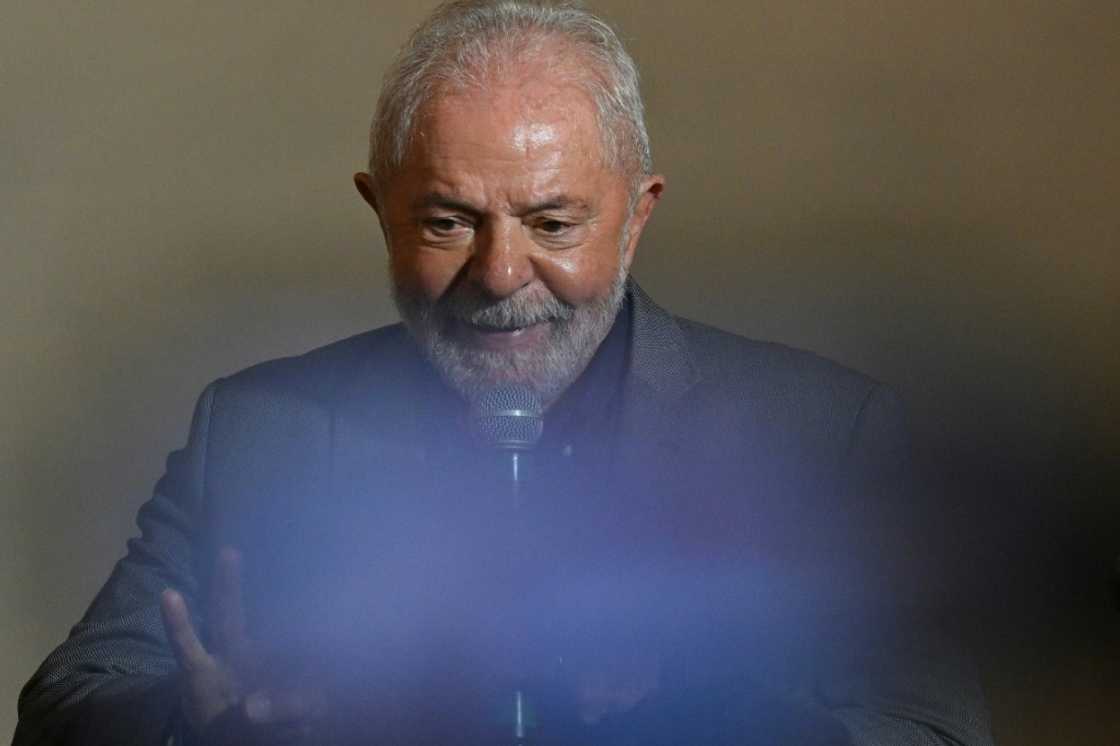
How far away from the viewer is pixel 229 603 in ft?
4.89

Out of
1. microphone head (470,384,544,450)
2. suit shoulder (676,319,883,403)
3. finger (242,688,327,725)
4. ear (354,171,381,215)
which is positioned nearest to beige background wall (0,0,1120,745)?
suit shoulder (676,319,883,403)

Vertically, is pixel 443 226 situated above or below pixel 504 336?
above

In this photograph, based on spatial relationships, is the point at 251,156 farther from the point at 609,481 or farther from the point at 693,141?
the point at 609,481

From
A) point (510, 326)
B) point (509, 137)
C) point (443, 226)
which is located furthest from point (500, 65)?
point (510, 326)

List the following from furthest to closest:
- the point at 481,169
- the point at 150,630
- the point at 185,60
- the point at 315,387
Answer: the point at 185,60
the point at 315,387
the point at 150,630
the point at 481,169

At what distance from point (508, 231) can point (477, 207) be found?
48 mm

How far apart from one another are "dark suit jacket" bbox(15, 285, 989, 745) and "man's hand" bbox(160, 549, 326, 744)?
1.05 ft

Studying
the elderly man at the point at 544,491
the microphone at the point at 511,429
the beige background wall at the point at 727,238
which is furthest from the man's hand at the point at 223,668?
the beige background wall at the point at 727,238

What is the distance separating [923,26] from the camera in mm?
2658

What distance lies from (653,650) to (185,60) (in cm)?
155

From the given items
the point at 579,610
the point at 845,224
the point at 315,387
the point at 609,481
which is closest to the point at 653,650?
the point at 579,610

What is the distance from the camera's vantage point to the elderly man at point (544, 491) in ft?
5.92

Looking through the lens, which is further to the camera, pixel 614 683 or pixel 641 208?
pixel 641 208

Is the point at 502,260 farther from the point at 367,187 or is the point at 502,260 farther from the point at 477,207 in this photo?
the point at 367,187
